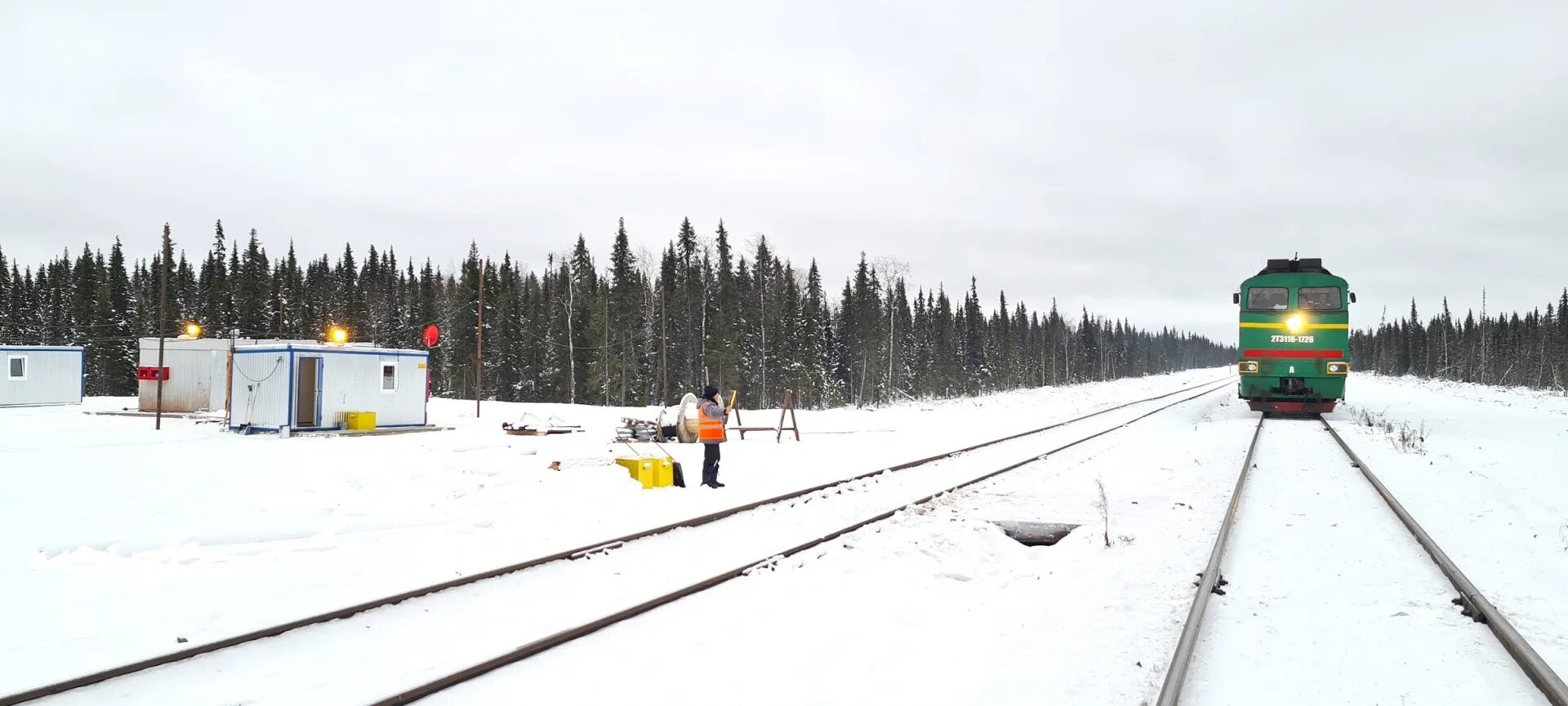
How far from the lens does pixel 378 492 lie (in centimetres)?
1382

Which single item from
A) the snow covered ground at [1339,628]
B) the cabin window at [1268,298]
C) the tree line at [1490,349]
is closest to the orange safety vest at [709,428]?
the snow covered ground at [1339,628]

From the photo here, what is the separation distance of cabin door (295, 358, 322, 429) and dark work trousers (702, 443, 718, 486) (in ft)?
54.3

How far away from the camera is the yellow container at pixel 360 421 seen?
25609 mm

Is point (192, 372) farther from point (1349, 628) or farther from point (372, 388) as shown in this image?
point (1349, 628)

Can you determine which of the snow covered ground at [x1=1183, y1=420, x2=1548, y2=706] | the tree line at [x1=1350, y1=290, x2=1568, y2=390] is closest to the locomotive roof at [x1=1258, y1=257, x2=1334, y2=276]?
the snow covered ground at [x1=1183, y1=420, x2=1548, y2=706]

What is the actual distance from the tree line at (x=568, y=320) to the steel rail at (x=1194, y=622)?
52738 mm

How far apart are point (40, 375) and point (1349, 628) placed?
49961 mm

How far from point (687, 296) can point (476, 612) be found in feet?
197

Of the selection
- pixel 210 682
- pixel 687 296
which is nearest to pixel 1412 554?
pixel 210 682

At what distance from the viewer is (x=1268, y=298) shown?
23.5 metres

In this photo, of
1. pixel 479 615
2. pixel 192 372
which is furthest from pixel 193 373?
pixel 479 615

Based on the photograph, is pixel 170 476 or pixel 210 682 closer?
pixel 210 682

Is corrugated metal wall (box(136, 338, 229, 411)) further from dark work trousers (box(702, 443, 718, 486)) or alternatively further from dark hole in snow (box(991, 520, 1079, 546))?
dark hole in snow (box(991, 520, 1079, 546))

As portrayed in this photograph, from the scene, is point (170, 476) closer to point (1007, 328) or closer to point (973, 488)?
point (973, 488)
